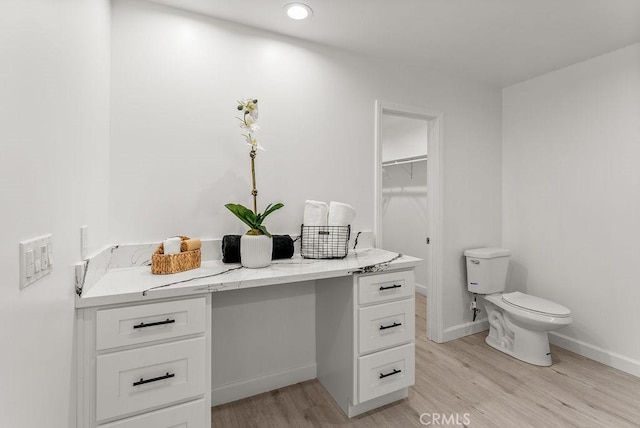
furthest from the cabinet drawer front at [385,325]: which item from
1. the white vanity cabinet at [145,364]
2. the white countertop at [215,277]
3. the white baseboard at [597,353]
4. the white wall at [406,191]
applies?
the white wall at [406,191]

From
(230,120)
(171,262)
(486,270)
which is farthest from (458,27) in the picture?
(171,262)

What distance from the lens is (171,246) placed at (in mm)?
1556

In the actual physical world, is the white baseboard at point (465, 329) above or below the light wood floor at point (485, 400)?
above

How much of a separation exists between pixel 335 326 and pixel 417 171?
8.70ft

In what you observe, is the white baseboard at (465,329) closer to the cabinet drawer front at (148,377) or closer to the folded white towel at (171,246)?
the cabinet drawer front at (148,377)

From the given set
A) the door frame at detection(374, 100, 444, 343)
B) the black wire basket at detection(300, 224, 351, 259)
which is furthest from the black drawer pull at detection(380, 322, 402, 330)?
the door frame at detection(374, 100, 444, 343)

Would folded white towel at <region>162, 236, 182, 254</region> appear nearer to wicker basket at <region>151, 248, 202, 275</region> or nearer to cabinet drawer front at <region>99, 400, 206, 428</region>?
wicker basket at <region>151, 248, 202, 275</region>

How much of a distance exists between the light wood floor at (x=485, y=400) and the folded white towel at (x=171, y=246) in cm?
101

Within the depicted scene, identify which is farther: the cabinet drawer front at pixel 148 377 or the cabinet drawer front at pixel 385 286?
the cabinet drawer front at pixel 385 286

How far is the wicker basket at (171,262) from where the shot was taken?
4.92 ft

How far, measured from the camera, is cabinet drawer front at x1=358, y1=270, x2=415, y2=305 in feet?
5.67

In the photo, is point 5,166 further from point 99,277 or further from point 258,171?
point 258,171

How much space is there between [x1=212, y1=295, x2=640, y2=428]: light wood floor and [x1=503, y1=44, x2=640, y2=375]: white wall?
42cm

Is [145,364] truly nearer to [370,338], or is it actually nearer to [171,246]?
[171,246]
